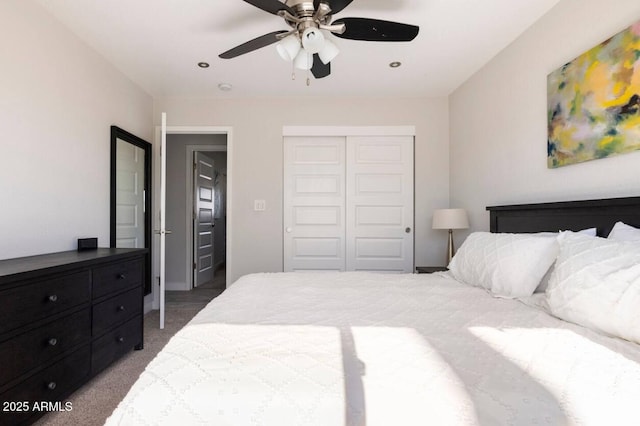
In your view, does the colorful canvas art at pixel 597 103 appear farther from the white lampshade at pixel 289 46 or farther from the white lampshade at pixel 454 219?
the white lampshade at pixel 289 46

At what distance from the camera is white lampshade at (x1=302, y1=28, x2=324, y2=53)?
1615mm

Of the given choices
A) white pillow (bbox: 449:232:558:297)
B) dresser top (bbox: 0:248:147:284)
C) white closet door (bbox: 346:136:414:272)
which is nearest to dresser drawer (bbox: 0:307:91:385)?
dresser top (bbox: 0:248:147:284)

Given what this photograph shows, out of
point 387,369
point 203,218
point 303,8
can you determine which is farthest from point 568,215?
point 203,218

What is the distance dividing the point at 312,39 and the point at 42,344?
209cm

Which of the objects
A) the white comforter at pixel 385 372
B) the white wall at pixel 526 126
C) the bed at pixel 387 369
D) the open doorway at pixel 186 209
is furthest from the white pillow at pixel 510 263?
the open doorway at pixel 186 209

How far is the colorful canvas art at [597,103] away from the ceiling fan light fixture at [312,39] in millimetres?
1481

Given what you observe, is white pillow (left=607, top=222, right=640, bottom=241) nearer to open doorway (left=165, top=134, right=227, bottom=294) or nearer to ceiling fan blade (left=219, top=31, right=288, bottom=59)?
ceiling fan blade (left=219, top=31, right=288, bottom=59)

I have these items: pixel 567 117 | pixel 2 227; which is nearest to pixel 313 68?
pixel 567 117

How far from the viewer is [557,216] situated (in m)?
1.88

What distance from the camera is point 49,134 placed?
213 centimetres

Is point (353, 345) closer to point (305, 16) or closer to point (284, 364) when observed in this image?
point (284, 364)

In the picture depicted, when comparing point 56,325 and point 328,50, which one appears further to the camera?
point 328,50

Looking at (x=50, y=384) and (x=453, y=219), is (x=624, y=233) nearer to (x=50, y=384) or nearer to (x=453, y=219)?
(x=453, y=219)

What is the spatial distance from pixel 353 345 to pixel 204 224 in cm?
451
